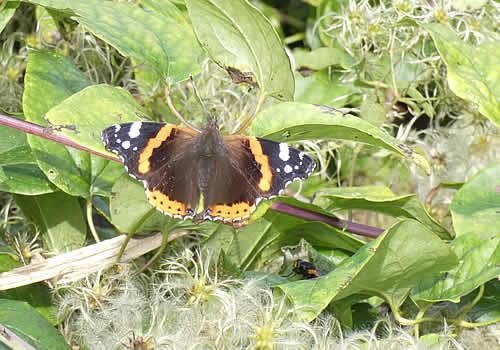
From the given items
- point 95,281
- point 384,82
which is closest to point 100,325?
point 95,281

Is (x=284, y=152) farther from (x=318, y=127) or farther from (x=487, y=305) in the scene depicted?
(x=487, y=305)

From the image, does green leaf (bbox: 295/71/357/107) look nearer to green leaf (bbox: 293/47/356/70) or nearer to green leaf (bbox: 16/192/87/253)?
green leaf (bbox: 293/47/356/70)

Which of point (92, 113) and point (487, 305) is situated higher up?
point (92, 113)

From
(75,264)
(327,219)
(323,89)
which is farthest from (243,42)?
(323,89)

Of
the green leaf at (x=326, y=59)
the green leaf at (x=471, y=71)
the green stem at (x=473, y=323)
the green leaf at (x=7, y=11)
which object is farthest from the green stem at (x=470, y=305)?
the green leaf at (x=7, y=11)

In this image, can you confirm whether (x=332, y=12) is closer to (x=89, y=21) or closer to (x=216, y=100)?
(x=216, y=100)

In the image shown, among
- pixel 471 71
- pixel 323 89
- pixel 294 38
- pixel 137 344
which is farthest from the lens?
pixel 294 38
